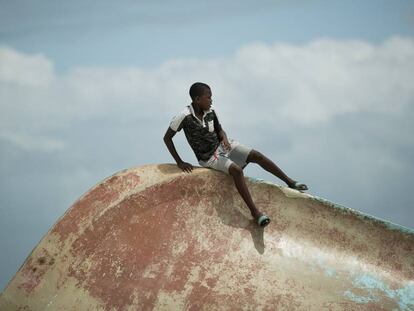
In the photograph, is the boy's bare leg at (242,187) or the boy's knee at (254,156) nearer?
the boy's bare leg at (242,187)

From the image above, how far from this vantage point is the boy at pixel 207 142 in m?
4.88

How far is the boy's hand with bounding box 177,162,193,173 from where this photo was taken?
4779 millimetres

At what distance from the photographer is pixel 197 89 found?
495 centimetres

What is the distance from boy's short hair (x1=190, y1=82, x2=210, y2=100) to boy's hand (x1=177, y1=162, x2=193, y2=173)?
573 mm

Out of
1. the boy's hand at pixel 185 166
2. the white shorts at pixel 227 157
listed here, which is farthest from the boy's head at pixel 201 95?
the boy's hand at pixel 185 166

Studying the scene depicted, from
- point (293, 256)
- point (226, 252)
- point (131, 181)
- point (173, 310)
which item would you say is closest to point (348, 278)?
point (293, 256)

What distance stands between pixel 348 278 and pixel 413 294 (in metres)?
0.49

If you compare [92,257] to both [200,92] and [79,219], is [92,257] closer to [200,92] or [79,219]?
[79,219]

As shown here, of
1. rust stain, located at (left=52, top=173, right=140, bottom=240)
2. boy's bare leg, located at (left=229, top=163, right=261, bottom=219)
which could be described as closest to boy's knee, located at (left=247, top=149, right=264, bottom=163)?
boy's bare leg, located at (left=229, top=163, right=261, bottom=219)

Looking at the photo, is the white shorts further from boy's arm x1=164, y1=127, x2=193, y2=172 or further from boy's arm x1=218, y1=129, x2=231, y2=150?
boy's arm x1=164, y1=127, x2=193, y2=172

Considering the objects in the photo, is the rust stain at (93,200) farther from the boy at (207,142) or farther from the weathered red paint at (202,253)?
the boy at (207,142)

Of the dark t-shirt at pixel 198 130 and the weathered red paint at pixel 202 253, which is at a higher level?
Answer: the dark t-shirt at pixel 198 130

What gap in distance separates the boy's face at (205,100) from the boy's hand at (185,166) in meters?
0.51

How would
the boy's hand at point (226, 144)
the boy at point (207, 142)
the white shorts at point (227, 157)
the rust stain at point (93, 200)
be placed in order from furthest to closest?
1. the boy's hand at point (226, 144)
2. the boy at point (207, 142)
3. the white shorts at point (227, 157)
4. the rust stain at point (93, 200)
